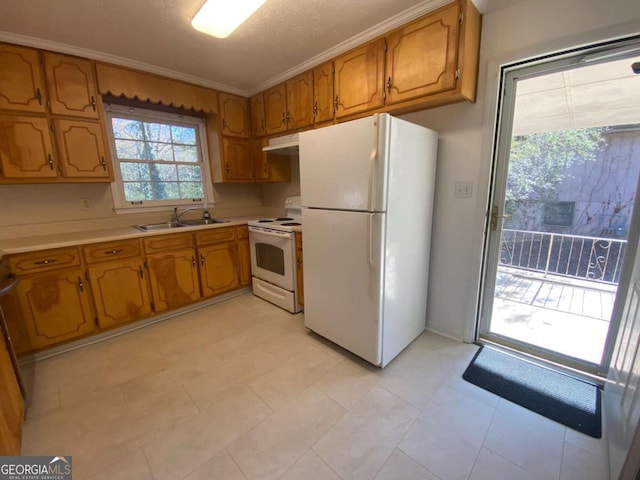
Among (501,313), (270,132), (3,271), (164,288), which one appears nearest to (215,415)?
(164,288)

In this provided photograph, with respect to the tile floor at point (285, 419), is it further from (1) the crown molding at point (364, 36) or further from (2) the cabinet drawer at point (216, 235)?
(1) the crown molding at point (364, 36)

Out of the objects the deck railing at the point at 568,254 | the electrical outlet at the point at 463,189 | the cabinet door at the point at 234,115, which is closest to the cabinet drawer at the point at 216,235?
the cabinet door at the point at 234,115

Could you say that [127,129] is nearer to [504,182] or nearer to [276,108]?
[276,108]

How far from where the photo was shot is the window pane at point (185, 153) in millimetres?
3057

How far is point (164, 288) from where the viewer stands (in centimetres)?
254

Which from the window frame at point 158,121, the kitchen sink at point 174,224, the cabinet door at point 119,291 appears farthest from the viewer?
the kitchen sink at point 174,224

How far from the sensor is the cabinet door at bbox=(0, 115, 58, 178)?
193 cm

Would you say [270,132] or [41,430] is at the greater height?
[270,132]

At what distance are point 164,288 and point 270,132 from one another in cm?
198

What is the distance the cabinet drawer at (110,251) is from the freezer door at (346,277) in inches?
59.3

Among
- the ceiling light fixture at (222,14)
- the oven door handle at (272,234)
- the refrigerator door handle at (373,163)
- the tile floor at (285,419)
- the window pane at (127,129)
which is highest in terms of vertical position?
the ceiling light fixture at (222,14)

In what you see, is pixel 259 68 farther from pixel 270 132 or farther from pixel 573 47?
pixel 573 47

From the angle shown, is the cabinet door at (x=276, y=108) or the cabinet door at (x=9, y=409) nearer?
the cabinet door at (x=9, y=409)

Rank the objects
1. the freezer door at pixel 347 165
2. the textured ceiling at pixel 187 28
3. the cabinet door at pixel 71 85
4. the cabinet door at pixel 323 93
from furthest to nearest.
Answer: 1. the cabinet door at pixel 323 93
2. the cabinet door at pixel 71 85
3. the textured ceiling at pixel 187 28
4. the freezer door at pixel 347 165
